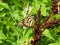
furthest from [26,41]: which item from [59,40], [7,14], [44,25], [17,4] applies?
[17,4]

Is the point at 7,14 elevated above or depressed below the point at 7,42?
above

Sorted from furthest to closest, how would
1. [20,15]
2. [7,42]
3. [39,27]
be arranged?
1. [20,15]
2. [7,42]
3. [39,27]

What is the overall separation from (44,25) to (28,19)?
488 millimetres

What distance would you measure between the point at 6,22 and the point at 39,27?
1.25 m

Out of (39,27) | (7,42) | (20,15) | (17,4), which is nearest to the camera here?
(39,27)

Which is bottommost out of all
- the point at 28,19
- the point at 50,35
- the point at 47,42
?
the point at 47,42

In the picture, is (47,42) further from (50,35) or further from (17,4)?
(17,4)

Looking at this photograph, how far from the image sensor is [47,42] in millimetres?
1928

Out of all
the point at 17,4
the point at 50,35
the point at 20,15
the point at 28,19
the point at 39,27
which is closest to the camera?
the point at 39,27

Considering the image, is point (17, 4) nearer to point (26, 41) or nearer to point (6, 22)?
point (6, 22)

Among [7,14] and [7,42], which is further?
[7,14]

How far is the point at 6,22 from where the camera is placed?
89.1 inches

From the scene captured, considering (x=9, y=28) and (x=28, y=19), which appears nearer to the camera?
(x=28, y=19)

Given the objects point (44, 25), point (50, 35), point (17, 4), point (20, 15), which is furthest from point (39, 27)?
point (17, 4)
